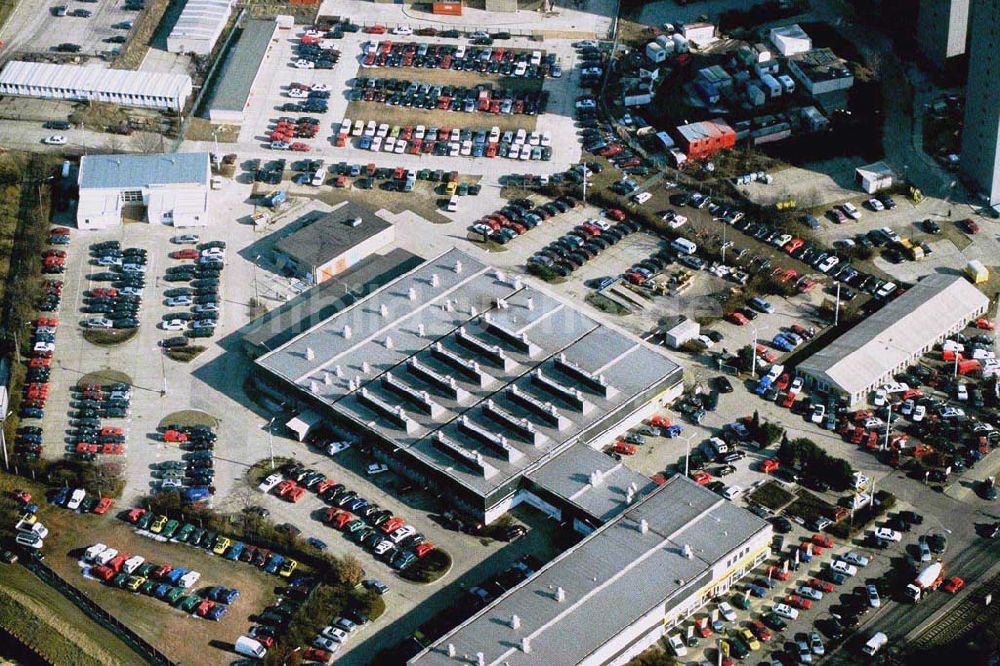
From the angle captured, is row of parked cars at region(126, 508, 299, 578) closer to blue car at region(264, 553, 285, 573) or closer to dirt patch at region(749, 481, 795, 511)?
blue car at region(264, 553, 285, 573)

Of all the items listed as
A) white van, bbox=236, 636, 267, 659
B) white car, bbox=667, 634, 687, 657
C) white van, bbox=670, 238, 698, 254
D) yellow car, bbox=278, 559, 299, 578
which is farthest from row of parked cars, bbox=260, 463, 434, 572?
white van, bbox=670, 238, 698, 254

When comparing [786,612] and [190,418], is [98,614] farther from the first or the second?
[786,612]

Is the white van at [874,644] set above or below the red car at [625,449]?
below

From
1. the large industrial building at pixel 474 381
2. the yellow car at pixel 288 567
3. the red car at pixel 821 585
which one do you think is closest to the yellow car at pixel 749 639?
the red car at pixel 821 585

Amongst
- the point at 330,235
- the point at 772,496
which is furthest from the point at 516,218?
the point at 772,496

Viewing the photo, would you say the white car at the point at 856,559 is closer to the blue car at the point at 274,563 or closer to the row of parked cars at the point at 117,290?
the blue car at the point at 274,563

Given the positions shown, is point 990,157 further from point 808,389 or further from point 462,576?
point 462,576

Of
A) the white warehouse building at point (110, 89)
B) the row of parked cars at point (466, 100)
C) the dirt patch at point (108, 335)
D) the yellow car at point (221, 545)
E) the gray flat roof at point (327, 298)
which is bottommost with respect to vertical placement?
the yellow car at point (221, 545)
